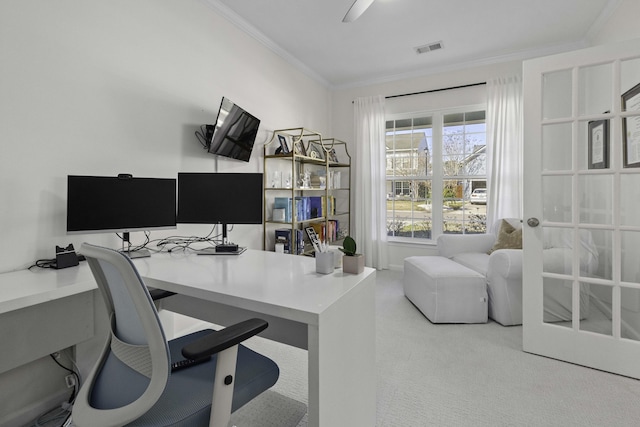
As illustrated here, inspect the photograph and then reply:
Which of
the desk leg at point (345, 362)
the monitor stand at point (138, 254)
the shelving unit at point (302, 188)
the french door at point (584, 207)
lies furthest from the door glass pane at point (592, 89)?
the monitor stand at point (138, 254)

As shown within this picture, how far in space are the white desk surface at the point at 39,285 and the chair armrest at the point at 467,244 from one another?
3307 mm

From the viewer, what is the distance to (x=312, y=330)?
102cm

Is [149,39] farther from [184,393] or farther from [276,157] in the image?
[184,393]

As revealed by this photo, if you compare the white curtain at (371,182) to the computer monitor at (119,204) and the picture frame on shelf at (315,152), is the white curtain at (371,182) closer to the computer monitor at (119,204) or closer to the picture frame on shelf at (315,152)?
the picture frame on shelf at (315,152)

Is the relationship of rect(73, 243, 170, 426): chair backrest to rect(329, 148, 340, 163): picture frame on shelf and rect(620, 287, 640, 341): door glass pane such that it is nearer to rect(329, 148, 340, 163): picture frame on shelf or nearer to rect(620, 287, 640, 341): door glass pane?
rect(620, 287, 640, 341): door glass pane

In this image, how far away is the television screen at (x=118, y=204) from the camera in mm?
1694

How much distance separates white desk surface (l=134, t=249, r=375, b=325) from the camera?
3.56 feet

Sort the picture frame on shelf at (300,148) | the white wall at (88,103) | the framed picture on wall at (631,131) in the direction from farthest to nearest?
the picture frame on shelf at (300,148)
the framed picture on wall at (631,131)
the white wall at (88,103)

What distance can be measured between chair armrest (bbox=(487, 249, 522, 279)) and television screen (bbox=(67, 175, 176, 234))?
2.55m

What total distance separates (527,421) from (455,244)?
7.20ft

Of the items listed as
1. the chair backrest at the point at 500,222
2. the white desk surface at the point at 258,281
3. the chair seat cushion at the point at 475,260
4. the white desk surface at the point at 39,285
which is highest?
the chair backrest at the point at 500,222

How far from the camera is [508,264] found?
2627 mm

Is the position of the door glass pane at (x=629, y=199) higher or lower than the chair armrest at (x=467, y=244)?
higher

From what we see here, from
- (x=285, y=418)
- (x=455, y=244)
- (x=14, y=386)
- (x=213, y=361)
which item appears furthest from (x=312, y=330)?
(x=455, y=244)
